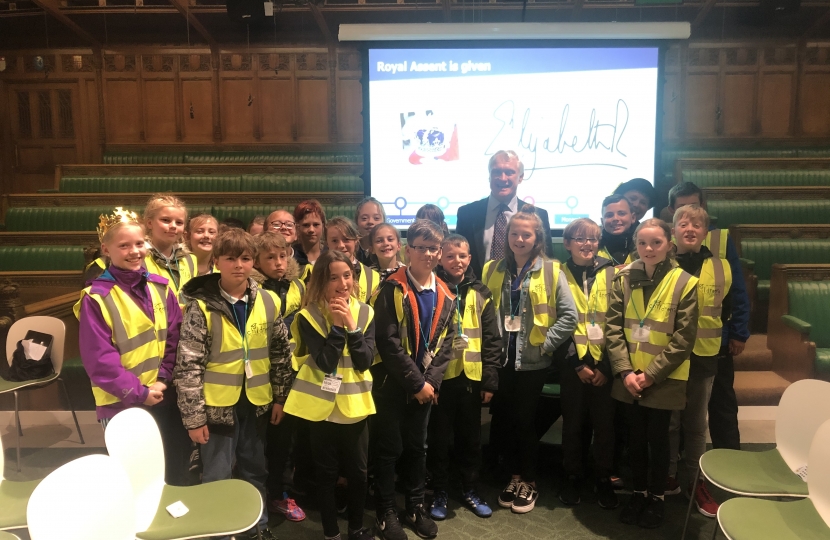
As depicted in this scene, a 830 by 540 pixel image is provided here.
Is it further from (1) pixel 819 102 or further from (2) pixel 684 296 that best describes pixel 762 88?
(2) pixel 684 296

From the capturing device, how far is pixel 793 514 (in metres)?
1.81

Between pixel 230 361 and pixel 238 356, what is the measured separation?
0.11ft

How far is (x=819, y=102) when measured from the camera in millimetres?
8133

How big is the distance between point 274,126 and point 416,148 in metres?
4.70

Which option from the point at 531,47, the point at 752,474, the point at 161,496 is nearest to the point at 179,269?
the point at 161,496

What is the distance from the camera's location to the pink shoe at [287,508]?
2.50 m

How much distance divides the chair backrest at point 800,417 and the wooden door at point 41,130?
9.37 meters

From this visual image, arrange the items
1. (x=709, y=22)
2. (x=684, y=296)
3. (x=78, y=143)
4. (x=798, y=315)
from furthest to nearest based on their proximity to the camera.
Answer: (x=78, y=143), (x=709, y=22), (x=798, y=315), (x=684, y=296)

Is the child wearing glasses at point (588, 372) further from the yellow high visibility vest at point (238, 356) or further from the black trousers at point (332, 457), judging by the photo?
the yellow high visibility vest at point (238, 356)

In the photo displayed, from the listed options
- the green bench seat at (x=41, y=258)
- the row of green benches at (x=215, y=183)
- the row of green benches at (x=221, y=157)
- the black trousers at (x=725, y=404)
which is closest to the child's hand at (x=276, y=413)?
the black trousers at (x=725, y=404)

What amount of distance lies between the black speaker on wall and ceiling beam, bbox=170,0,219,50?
25.6 inches

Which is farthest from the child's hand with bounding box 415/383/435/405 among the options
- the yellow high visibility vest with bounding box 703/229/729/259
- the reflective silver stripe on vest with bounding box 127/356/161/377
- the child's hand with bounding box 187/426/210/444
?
the yellow high visibility vest with bounding box 703/229/729/259

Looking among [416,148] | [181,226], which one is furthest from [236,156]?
[181,226]

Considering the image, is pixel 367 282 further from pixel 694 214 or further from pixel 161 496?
pixel 694 214
